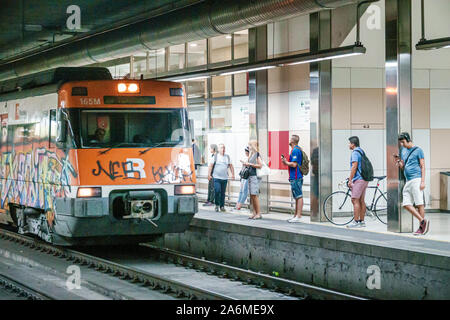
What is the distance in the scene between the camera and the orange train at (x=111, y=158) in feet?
44.6

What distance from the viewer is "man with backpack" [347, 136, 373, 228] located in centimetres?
1501

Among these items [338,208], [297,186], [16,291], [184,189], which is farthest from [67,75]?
[338,208]

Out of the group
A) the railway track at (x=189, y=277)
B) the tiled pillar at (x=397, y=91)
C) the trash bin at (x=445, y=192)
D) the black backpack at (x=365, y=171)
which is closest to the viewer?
the railway track at (x=189, y=277)

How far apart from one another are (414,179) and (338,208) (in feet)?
12.4

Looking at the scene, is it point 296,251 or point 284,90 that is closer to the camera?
point 296,251

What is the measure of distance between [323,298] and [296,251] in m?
2.24

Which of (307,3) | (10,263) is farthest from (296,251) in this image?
(10,263)

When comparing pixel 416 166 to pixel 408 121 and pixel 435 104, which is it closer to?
pixel 408 121

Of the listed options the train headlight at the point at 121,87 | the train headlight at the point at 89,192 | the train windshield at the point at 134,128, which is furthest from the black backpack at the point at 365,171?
the train headlight at the point at 89,192

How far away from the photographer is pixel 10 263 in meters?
14.7

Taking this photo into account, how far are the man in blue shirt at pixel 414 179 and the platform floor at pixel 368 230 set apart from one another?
0.37m

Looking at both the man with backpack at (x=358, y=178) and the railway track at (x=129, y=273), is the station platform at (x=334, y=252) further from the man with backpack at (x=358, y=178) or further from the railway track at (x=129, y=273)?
the railway track at (x=129, y=273)

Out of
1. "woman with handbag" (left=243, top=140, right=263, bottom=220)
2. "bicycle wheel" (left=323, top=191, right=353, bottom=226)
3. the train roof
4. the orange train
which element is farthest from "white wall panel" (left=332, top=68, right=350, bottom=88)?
the train roof
